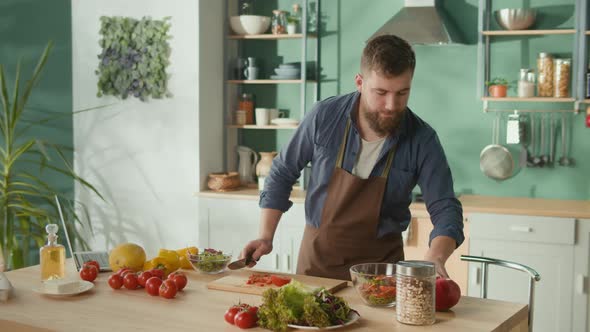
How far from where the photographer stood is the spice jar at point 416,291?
2076mm

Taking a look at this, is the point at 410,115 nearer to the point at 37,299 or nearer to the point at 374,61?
the point at 374,61

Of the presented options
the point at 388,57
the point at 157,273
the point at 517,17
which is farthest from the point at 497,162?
the point at 157,273

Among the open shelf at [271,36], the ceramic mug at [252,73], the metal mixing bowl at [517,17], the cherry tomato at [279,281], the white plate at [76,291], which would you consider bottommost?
the white plate at [76,291]

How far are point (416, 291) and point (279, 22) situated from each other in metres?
3.48

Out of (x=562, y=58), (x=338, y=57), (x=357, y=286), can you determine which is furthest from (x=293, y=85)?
(x=357, y=286)

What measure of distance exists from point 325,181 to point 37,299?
1108mm

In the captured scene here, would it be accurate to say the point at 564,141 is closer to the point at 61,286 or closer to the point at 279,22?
the point at 279,22

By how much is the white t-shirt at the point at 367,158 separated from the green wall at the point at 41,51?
3194mm

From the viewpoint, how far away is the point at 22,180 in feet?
17.7

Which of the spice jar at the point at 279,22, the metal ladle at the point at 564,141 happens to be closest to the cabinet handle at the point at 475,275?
the metal ladle at the point at 564,141

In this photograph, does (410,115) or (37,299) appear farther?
(410,115)

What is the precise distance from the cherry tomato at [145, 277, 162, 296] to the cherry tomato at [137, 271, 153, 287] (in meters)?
0.07

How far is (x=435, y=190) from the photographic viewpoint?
2781mm

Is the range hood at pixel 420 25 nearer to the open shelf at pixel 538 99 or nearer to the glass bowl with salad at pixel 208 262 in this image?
the open shelf at pixel 538 99
